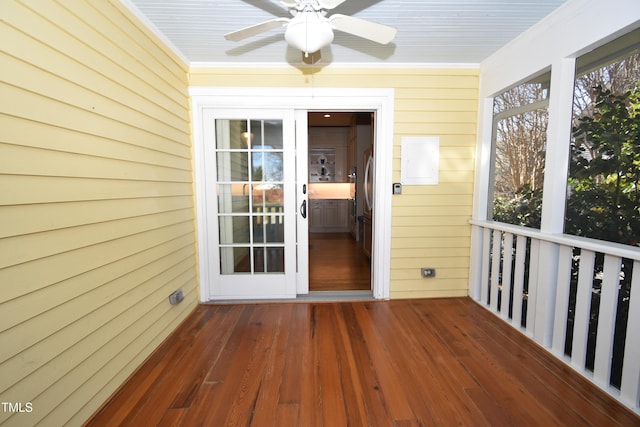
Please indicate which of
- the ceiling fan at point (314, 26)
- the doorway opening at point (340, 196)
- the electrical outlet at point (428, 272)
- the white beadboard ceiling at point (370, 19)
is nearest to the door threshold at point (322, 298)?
the doorway opening at point (340, 196)

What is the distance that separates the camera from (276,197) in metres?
2.84

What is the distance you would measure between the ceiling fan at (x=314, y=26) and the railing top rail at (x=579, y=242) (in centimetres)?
179

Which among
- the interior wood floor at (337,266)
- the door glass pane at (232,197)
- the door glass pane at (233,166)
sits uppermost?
the door glass pane at (233,166)

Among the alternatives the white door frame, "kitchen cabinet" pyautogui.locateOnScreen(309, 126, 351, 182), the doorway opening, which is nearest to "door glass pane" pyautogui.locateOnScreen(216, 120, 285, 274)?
the white door frame

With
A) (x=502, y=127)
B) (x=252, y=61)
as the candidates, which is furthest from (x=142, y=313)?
(x=502, y=127)

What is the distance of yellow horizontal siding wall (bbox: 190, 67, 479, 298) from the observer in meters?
2.67

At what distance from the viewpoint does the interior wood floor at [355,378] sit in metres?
1.42

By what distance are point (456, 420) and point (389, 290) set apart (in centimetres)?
151

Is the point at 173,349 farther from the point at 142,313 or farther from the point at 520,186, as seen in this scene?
the point at 520,186

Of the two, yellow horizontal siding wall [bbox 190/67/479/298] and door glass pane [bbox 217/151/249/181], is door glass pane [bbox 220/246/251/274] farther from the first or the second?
yellow horizontal siding wall [bbox 190/67/479/298]

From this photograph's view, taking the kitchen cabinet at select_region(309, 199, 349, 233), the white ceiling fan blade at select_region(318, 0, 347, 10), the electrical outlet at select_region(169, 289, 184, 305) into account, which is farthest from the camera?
the kitchen cabinet at select_region(309, 199, 349, 233)

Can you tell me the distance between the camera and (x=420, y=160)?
2758mm

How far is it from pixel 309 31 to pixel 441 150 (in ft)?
6.18

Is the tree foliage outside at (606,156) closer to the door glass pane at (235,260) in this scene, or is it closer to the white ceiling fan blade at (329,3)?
the white ceiling fan blade at (329,3)
